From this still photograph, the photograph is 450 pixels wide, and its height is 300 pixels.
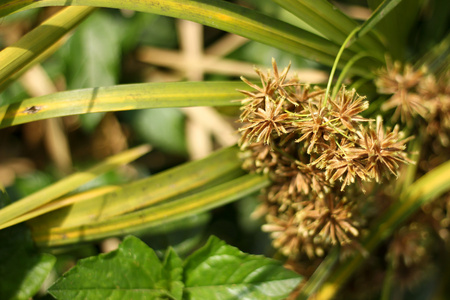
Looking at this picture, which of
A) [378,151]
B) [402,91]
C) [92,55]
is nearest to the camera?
[378,151]

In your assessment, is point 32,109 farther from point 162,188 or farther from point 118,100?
point 162,188

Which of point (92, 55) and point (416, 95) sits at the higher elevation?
point (92, 55)

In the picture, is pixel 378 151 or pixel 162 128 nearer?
pixel 378 151

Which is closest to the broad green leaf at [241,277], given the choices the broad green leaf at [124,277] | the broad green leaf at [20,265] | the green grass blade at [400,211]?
the broad green leaf at [124,277]

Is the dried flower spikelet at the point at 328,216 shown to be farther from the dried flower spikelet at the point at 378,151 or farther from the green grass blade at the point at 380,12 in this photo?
the green grass blade at the point at 380,12

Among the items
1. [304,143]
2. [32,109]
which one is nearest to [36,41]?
[32,109]

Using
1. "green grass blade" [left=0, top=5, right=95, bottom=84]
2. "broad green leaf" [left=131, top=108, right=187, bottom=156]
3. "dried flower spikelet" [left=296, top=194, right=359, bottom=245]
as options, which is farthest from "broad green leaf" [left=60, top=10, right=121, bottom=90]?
"dried flower spikelet" [left=296, top=194, right=359, bottom=245]
